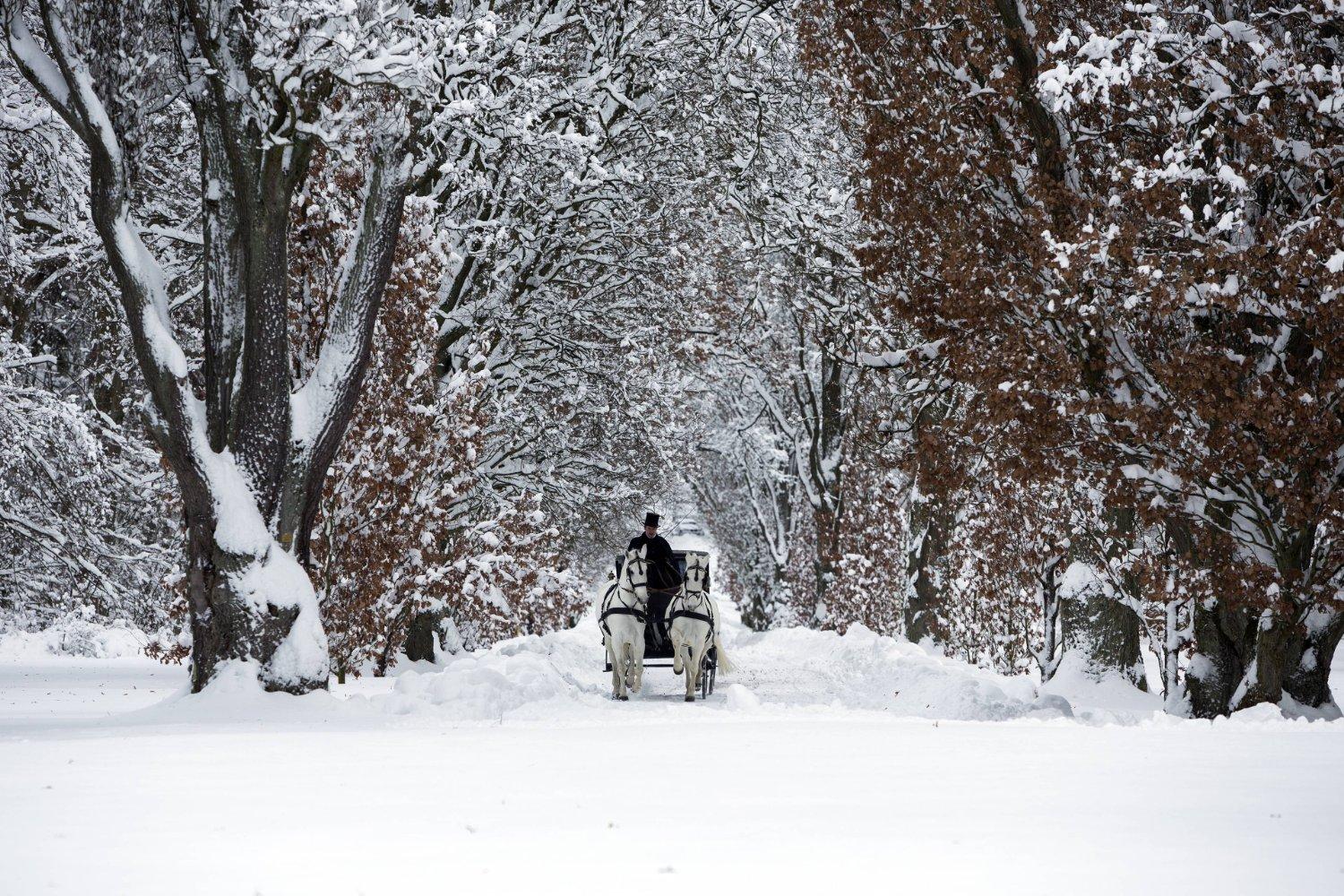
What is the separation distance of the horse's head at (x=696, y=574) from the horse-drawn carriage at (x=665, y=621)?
0.02m

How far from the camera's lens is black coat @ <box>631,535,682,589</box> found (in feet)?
53.9

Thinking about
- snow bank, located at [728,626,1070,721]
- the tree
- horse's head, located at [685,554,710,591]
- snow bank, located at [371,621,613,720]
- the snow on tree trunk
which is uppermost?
the tree

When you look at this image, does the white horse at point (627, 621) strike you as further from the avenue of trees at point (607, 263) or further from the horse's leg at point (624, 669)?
the avenue of trees at point (607, 263)

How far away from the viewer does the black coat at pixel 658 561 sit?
1644 centimetres

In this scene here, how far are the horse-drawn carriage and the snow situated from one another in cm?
295

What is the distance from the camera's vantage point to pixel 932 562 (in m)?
27.5

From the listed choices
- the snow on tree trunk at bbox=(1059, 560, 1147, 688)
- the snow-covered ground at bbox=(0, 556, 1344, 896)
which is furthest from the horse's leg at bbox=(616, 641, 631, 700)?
the snow on tree trunk at bbox=(1059, 560, 1147, 688)

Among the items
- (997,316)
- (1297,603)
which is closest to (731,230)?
(997,316)

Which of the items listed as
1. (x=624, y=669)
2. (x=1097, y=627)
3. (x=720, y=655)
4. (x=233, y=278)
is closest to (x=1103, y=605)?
(x=1097, y=627)

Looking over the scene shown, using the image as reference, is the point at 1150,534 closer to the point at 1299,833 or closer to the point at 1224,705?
the point at 1224,705

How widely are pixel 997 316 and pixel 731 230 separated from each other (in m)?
16.7

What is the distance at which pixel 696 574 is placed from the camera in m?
16.6

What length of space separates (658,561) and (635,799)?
384 inches

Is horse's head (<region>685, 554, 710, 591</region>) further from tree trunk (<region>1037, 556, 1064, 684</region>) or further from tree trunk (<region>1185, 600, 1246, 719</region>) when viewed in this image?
tree trunk (<region>1185, 600, 1246, 719</region>)
